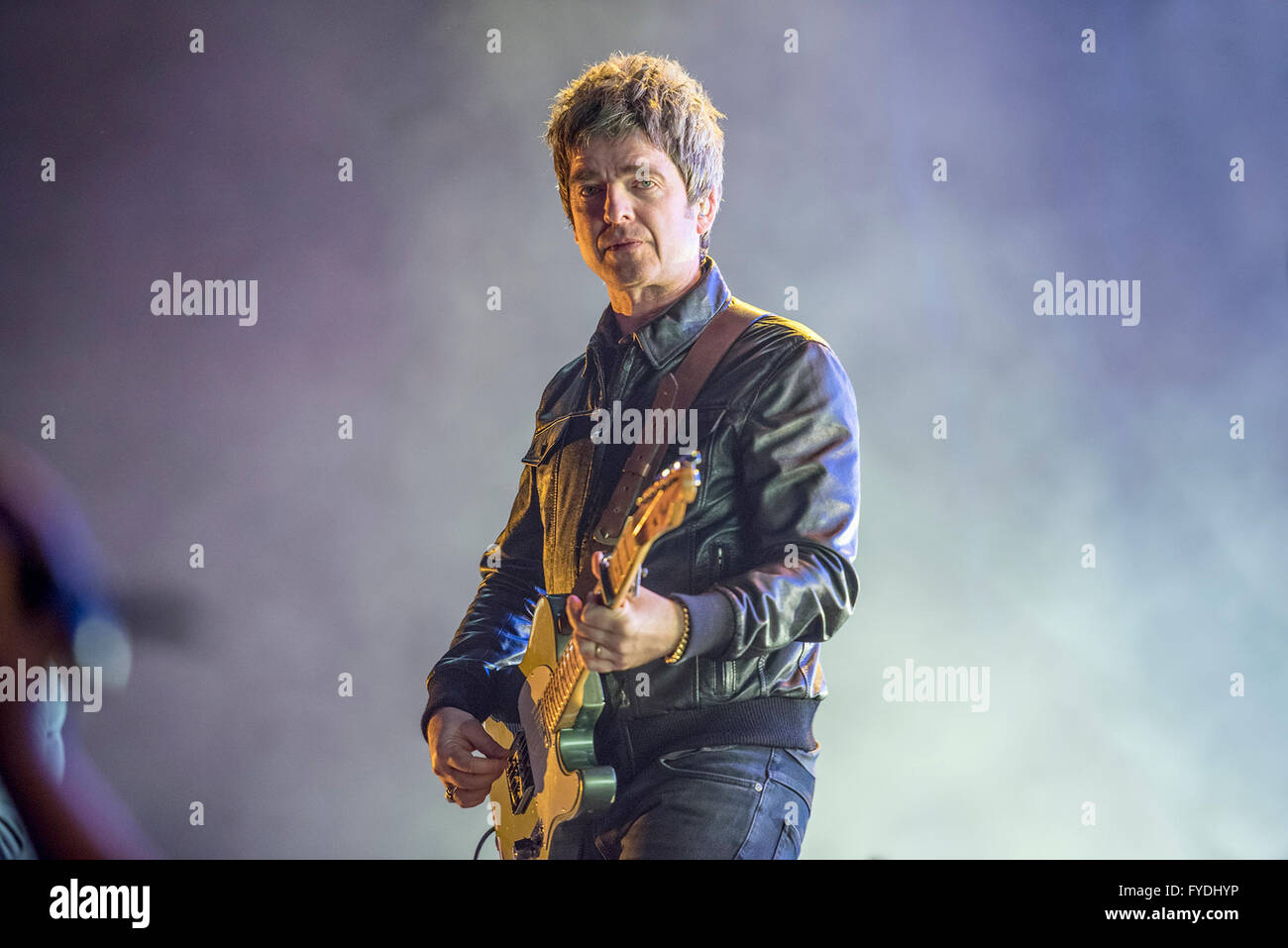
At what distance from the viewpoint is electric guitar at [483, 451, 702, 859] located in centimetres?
207

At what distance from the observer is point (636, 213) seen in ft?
8.79

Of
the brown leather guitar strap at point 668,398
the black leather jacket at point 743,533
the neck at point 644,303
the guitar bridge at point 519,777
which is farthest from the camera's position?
the neck at point 644,303

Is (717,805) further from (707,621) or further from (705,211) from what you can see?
(705,211)

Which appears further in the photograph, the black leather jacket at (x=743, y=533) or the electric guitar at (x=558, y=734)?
the black leather jacket at (x=743, y=533)

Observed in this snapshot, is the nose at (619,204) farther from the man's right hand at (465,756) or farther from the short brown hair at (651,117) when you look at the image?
the man's right hand at (465,756)

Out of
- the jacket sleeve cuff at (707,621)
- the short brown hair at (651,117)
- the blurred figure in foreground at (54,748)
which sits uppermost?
the short brown hair at (651,117)

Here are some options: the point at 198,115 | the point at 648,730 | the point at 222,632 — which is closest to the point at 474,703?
the point at 648,730

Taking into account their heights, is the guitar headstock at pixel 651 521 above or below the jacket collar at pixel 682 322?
below

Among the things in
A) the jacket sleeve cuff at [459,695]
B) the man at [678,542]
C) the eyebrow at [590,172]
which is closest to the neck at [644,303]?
the man at [678,542]

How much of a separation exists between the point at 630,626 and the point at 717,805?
45 cm

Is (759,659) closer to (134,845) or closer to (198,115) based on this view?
(134,845)

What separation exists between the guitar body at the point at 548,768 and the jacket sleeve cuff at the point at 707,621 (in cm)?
29

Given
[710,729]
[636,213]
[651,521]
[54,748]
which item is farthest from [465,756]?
[54,748]

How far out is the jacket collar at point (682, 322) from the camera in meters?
2.65
